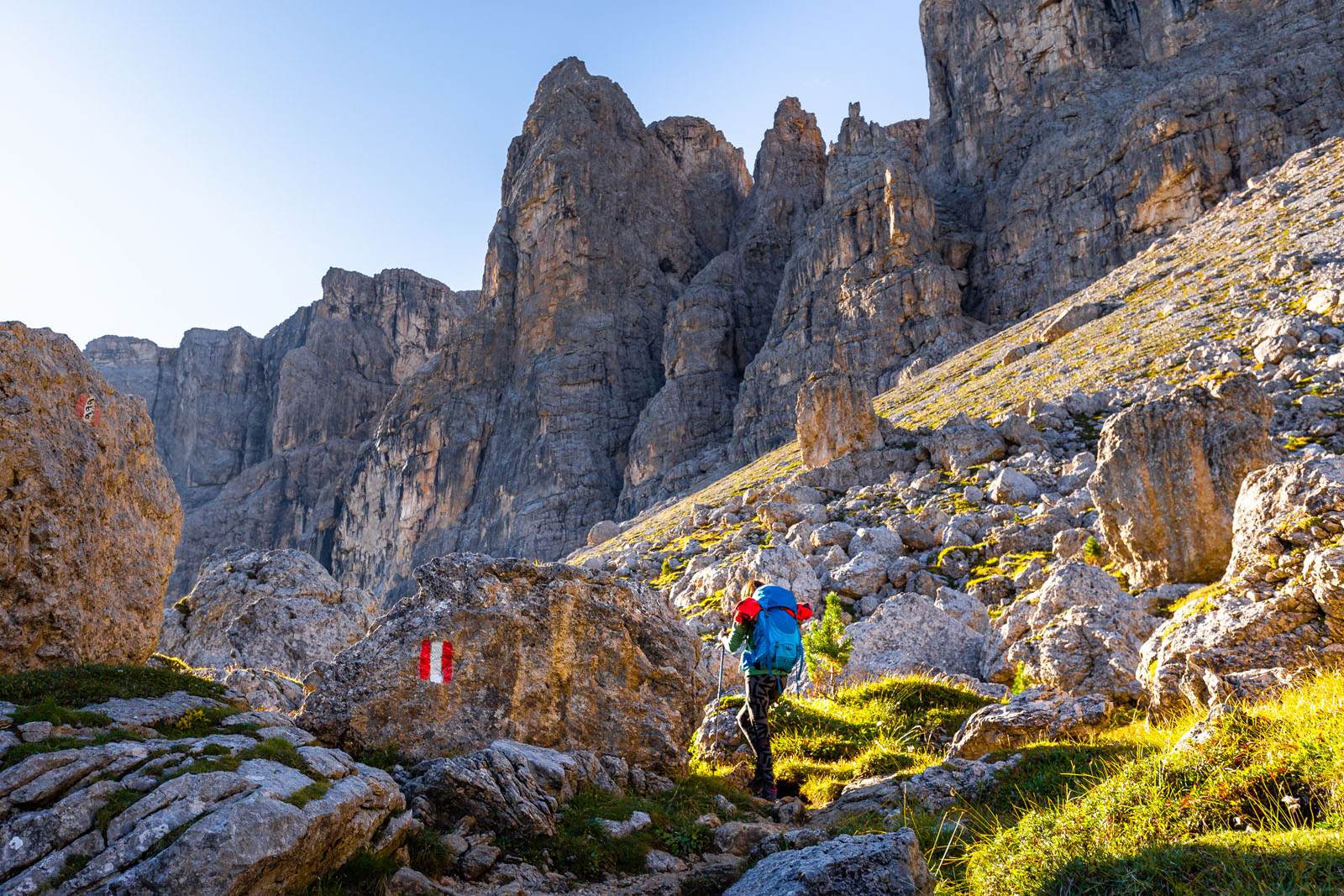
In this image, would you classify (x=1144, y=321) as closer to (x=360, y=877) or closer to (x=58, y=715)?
(x=360, y=877)

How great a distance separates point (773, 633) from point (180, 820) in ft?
19.4

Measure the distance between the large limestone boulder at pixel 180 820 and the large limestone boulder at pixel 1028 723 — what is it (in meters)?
5.89

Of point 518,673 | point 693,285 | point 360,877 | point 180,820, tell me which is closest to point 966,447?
point 518,673

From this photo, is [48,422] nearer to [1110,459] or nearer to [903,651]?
[903,651]

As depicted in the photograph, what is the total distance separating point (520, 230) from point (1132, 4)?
7625cm

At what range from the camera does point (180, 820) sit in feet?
13.9

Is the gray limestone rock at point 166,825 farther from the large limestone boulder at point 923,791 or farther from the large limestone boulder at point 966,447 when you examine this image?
the large limestone boulder at point 966,447

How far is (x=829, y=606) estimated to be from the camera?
14211 millimetres

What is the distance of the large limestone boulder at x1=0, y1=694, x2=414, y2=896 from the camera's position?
3.94 metres

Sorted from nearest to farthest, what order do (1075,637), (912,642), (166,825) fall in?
(166,825) < (1075,637) < (912,642)

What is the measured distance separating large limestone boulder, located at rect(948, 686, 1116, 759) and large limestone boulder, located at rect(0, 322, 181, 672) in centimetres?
926

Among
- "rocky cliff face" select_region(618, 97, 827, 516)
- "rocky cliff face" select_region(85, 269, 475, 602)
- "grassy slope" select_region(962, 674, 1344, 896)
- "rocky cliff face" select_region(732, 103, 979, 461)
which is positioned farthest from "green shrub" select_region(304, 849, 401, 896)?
"rocky cliff face" select_region(85, 269, 475, 602)

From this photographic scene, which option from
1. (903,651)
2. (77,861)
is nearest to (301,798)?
(77,861)

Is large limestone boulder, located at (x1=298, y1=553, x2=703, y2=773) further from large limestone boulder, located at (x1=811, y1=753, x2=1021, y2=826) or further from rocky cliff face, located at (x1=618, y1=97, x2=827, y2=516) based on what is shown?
rocky cliff face, located at (x1=618, y1=97, x2=827, y2=516)
